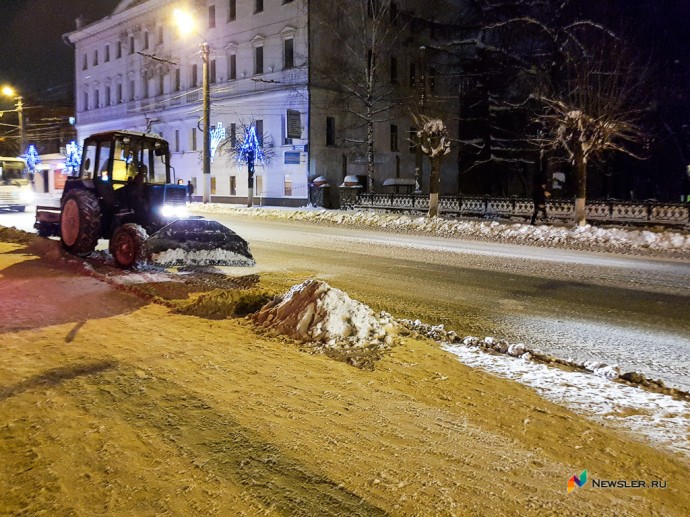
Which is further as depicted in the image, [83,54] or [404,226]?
[83,54]

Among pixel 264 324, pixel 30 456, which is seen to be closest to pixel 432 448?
pixel 30 456

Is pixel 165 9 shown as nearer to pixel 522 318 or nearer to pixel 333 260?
pixel 333 260

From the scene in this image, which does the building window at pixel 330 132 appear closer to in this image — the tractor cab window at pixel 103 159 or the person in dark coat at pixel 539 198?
the person in dark coat at pixel 539 198

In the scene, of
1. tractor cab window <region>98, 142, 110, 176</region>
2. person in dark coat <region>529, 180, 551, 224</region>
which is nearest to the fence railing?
person in dark coat <region>529, 180, 551, 224</region>

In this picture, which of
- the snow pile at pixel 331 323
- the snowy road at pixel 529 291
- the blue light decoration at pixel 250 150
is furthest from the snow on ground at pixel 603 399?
the blue light decoration at pixel 250 150

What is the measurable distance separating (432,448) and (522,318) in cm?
465

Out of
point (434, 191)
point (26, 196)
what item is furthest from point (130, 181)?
→ point (26, 196)

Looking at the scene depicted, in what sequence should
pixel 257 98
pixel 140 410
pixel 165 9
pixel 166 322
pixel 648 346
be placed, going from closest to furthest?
1. pixel 140 410
2. pixel 648 346
3. pixel 166 322
4. pixel 257 98
5. pixel 165 9

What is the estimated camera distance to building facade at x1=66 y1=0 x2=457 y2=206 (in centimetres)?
4050

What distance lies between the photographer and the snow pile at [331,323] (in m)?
6.86

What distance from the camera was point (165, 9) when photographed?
5056 centimetres

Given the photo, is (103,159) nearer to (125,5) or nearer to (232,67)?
(232,67)

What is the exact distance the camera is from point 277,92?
137 ft

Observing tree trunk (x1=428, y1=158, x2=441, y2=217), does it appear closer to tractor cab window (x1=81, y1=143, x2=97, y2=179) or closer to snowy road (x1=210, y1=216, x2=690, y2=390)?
snowy road (x1=210, y1=216, x2=690, y2=390)
